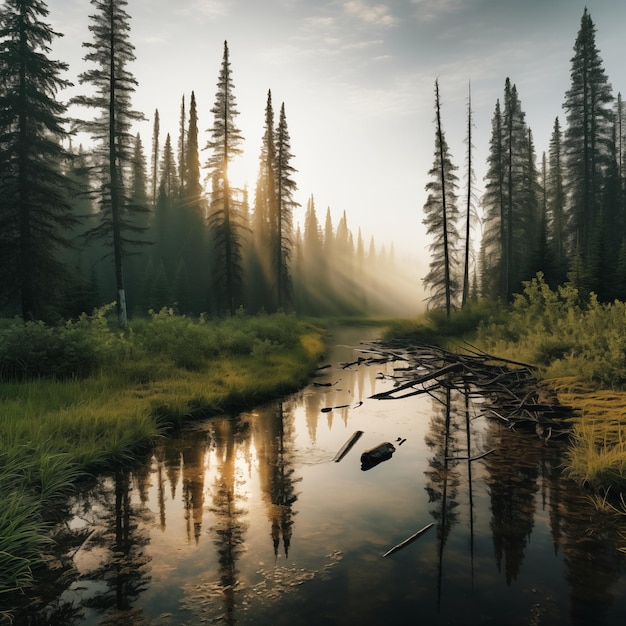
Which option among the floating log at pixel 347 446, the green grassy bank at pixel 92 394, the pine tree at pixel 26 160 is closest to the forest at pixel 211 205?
the pine tree at pixel 26 160

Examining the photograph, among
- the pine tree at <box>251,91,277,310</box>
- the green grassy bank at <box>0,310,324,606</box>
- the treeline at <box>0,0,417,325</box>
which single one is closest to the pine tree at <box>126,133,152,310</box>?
the treeline at <box>0,0,417,325</box>

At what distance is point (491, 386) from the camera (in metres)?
12.6

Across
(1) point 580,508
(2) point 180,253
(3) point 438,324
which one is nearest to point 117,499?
(1) point 580,508

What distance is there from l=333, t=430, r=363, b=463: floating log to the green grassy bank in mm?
3541

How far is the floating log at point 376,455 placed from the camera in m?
7.50

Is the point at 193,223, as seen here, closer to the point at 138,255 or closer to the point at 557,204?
the point at 138,255

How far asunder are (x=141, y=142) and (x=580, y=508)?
7538cm

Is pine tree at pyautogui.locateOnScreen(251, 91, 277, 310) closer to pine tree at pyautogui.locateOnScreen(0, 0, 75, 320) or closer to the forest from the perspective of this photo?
the forest

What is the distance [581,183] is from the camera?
3634cm

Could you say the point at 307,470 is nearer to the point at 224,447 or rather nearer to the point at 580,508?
the point at 224,447

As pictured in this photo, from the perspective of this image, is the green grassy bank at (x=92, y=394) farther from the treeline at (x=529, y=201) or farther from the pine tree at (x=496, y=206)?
the pine tree at (x=496, y=206)

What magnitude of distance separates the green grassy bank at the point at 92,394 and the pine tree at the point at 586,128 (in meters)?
30.3

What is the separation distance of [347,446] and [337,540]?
3402 millimetres

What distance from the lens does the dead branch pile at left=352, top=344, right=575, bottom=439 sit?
30.9 feet
